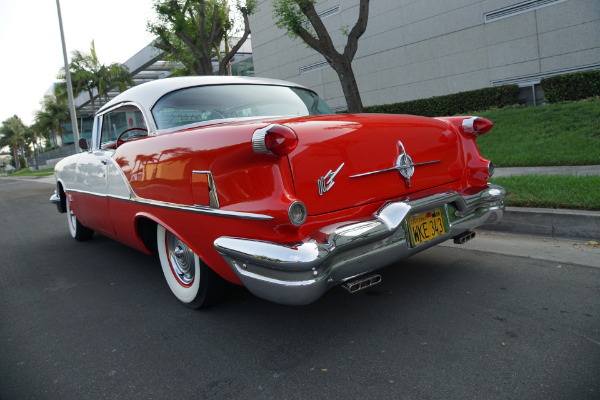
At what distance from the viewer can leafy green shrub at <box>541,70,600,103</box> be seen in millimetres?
10250

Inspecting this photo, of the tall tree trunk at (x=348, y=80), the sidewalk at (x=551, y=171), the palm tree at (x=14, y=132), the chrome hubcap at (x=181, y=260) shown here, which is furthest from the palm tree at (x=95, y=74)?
the palm tree at (x=14, y=132)

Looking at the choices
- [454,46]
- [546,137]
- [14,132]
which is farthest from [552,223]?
[14,132]

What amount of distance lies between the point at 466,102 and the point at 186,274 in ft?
39.6

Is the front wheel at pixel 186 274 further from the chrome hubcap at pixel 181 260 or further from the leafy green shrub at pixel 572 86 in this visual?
the leafy green shrub at pixel 572 86

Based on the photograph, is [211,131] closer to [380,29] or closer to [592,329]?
[592,329]

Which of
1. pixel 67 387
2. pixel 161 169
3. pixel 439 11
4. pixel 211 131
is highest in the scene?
pixel 439 11

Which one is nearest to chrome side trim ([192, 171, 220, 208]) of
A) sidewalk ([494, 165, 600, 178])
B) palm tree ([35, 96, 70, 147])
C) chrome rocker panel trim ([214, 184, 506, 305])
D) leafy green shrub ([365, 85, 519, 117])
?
chrome rocker panel trim ([214, 184, 506, 305])

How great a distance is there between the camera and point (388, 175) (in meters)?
2.72

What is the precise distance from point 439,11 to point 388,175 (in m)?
14.9

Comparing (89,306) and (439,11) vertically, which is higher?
(439,11)

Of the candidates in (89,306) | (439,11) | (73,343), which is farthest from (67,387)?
(439,11)

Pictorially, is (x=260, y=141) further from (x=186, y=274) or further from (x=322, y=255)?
(x=186, y=274)

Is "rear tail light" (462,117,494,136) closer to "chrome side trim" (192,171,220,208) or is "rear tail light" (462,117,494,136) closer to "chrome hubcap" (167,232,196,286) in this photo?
"chrome side trim" (192,171,220,208)

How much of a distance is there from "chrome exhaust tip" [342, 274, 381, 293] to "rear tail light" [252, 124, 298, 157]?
0.76 meters
